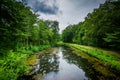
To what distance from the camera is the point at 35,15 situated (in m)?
29.4

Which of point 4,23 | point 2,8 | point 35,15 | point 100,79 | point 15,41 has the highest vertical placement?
point 35,15

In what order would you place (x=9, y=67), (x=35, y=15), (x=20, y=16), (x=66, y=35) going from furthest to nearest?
(x=66, y=35), (x=35, y=15), (x=9, y=67), (x=20, y=16)

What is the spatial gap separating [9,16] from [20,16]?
0.59 metres

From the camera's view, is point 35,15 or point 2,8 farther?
point 35,15

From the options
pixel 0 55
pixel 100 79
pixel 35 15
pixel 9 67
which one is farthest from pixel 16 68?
pixel 35 15

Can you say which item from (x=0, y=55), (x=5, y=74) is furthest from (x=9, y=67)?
(x=0, y=55)

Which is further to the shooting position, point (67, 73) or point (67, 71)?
point (67, 71)

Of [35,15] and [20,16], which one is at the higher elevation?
[35,15]

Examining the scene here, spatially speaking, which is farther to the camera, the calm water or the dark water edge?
the calm water

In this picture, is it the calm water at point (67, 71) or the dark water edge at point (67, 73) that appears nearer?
the dark water edge at point (67, 73)

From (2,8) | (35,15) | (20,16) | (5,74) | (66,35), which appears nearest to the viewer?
(2,8)

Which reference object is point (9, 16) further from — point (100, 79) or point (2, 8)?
point (100, 79)

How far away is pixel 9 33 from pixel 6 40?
430mm

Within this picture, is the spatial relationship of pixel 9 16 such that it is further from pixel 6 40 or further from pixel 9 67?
pixel 9 67
